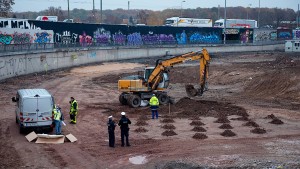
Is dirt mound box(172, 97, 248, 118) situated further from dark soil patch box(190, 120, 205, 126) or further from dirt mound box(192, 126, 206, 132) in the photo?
dirt mound box(192, 126, 206, 132)

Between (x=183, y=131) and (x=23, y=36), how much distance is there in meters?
35.9

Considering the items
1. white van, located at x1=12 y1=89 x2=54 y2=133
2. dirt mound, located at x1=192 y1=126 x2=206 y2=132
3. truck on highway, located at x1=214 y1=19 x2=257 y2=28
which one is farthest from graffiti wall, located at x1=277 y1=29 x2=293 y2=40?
white van, located at x1=12 y1=89 x2=54 y2=133

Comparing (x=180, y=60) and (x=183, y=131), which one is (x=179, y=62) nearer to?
(x=180, y=60)

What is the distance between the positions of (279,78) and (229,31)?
6019cm

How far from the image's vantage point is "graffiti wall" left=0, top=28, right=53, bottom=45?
5147cm

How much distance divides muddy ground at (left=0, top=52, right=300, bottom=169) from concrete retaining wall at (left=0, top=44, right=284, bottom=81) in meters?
2.75

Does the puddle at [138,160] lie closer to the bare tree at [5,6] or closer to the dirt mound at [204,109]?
the dirt mound at [204,109]

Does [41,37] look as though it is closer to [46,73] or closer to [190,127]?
[46,73]

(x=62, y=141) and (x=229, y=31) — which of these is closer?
(x=62, y=141)

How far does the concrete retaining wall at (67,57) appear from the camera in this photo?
4925 cm

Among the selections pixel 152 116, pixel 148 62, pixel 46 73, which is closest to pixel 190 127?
pixel 152 116

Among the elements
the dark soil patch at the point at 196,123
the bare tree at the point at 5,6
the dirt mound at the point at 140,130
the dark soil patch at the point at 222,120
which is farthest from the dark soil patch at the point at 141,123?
the bare tree at the point at 5,6

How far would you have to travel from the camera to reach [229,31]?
332ft

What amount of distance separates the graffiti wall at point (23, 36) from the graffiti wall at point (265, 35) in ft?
181
